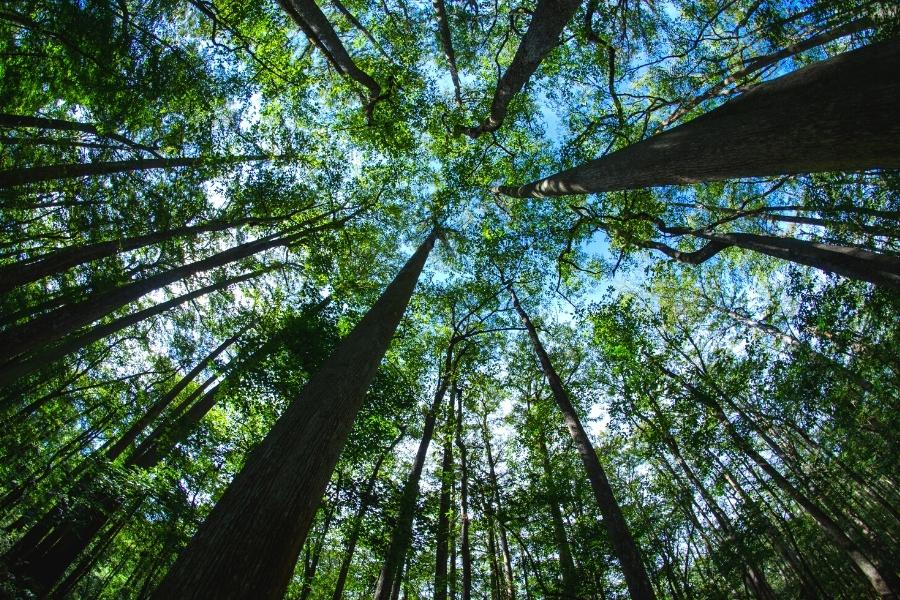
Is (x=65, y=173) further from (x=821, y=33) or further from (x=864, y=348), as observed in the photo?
(x=864, y=348)

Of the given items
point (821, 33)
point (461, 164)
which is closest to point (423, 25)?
point (461, 164)

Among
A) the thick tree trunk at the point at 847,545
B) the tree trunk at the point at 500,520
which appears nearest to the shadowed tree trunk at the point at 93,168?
the tree trunk at the point at 500,520

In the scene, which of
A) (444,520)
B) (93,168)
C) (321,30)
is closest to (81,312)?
(93,168)

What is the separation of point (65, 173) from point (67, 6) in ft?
9.02

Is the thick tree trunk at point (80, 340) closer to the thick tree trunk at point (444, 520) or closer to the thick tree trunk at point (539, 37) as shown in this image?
the thick tree trunk at point (444, 520)

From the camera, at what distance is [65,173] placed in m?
6.25

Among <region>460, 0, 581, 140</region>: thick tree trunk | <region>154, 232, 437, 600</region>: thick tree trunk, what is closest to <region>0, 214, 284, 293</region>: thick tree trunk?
<region>154, 232, 437, 600</region>: thick tree trunk

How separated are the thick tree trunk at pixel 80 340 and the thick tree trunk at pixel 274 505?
20.9 ft

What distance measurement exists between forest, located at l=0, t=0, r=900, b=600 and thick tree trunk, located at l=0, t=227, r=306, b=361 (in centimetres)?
5

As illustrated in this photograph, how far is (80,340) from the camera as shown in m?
7.26

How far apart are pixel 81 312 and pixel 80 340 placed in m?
1.73

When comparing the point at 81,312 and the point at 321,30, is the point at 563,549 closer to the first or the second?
the point at 81,312

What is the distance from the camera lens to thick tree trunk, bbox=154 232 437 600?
1.98 m

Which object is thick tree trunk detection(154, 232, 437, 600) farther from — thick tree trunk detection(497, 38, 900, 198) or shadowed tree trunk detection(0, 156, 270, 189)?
shadowed tree trunk detection(0, 156, 270, 189)
